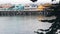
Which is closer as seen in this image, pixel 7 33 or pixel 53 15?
pixel 53 15

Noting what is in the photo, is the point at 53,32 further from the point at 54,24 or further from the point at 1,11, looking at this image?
the point at 1,11

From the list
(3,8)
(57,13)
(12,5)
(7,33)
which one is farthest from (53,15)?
(3,8)

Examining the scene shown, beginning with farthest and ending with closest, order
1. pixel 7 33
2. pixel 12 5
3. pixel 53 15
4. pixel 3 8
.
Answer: pixel 3 8 → pixel 12 5 → pixel 7 33 → pixel 53 15

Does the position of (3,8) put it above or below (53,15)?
below

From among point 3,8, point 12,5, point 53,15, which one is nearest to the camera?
point 53,15

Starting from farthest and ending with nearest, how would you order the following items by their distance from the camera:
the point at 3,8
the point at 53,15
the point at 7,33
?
the point at 3,8 < the point at 7,33 < the point at 53,15

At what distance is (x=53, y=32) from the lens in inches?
18.0

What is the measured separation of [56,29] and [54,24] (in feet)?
0.04

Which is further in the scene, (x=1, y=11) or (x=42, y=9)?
(x=1, y=11)

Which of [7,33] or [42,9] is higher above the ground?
[42,9]

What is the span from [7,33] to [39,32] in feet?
22.2

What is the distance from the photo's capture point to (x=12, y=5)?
54.1 feet

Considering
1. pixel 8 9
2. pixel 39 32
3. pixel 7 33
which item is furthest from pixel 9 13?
pixel 39 32

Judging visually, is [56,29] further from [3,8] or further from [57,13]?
[3,8]
